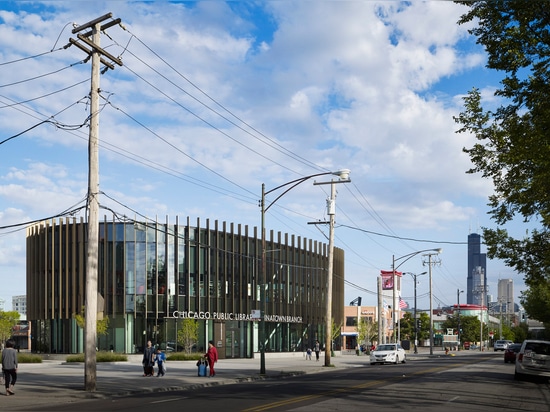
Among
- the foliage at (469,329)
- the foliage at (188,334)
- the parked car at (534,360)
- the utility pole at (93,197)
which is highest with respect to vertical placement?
the utility pole at (93,197)

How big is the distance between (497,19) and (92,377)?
54.4 ft

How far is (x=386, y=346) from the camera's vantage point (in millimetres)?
53625

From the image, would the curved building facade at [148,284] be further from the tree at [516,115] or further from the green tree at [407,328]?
the green tree at [407,328]

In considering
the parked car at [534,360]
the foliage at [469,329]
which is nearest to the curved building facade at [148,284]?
the parked car at [534,360]

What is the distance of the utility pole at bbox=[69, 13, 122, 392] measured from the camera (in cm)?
2414

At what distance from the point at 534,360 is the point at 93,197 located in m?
18.5

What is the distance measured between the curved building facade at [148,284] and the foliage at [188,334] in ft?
3.90

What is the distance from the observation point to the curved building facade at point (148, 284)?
5647cm

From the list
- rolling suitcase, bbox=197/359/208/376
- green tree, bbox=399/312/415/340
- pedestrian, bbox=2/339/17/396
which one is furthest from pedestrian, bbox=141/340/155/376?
green tree, bbox=399/312/415/340

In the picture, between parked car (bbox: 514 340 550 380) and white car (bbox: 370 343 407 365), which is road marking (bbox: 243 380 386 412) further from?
white car (bbox: 370 343 407 365)

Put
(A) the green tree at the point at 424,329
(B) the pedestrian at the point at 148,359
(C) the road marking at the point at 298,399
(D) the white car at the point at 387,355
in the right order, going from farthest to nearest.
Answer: (A) the green tree at the point at 424,329 → (D) the white car at the point at 387,355 → (B) the pedestrian at the point at 148,359 → (C) the road marking at the point at 298,399

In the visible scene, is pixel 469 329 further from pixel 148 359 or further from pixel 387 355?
pixel 148 359

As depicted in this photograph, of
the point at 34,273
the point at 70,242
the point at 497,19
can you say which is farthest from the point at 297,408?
the point at 34,273

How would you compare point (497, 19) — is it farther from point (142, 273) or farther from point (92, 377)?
point (142, 273)
